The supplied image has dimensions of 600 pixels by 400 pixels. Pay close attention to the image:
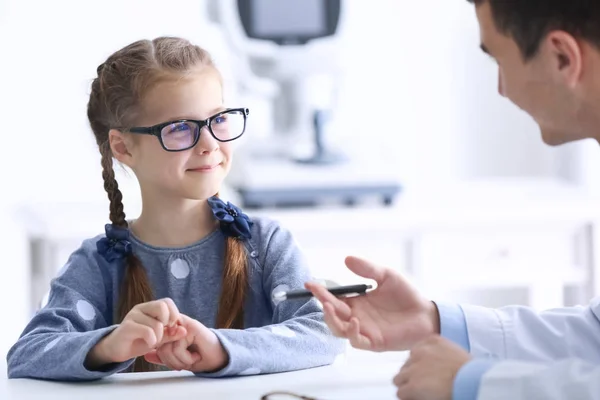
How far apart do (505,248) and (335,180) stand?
50cm

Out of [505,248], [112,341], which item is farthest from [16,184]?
[112,341]

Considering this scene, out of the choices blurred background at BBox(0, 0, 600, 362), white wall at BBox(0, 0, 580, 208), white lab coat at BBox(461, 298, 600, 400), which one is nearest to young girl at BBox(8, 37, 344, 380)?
white lab coat at BBox(461, 298, 600, 400)

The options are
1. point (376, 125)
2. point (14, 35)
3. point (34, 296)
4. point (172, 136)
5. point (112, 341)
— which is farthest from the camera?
point (376, 125)

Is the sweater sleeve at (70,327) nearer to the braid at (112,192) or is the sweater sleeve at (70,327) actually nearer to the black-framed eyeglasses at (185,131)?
the braid at (112,192)

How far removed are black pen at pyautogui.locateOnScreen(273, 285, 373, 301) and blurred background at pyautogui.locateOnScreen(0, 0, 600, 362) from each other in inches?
51.2

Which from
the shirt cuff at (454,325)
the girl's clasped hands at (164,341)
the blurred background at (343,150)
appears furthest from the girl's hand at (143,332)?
the blurred background at (343,150)

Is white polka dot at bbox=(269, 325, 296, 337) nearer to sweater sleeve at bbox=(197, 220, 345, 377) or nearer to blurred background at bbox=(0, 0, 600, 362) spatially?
sweater sleeve at bbox=(197, 220, 345, 377)

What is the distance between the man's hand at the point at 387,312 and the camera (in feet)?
4.09

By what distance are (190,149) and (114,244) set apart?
7.2 inches

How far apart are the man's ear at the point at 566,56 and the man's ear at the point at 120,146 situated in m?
0.67

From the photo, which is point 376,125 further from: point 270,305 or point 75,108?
point 270,305

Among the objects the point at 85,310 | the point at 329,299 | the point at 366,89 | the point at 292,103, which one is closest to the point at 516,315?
the point at 329,299

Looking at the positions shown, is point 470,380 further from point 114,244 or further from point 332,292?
point 114,244

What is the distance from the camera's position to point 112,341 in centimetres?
123
